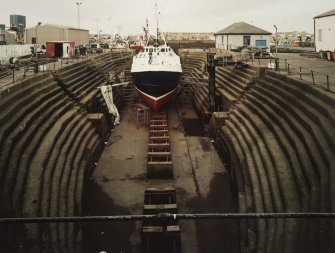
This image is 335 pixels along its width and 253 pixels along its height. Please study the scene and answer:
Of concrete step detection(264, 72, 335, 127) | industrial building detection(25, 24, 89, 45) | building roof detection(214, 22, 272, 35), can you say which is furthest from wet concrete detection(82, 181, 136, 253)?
industrial building detection(25, 24, 89, 45)

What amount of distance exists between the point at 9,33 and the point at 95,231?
48.4 meters

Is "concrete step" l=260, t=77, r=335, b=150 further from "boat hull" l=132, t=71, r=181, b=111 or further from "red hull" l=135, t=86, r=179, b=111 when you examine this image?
"red hull" l=135, t=86, r=179, b=111

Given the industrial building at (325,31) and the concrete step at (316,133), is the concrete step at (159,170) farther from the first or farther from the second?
the industrial building at (325,31)

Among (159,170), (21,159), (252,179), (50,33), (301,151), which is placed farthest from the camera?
(50,33)

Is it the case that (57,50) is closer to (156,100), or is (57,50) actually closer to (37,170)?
(156,100)

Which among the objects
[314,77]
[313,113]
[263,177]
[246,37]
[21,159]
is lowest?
[263,177]

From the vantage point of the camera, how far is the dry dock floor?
1035 cm

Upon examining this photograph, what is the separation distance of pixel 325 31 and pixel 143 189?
26178mm


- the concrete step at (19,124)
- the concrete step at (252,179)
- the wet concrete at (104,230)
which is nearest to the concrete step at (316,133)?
the concrete step at (252,179)

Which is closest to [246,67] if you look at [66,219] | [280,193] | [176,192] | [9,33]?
[176,192]

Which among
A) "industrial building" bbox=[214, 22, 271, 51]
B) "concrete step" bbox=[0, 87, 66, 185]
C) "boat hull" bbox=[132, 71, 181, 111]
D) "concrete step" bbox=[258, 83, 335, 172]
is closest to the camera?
"concrete step" bbox=[258, 83, 335, 172]

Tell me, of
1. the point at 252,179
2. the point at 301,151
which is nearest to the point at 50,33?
the point at 252,179

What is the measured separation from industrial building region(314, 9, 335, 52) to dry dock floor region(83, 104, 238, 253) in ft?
59.0

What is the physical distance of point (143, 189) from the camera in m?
13.6
